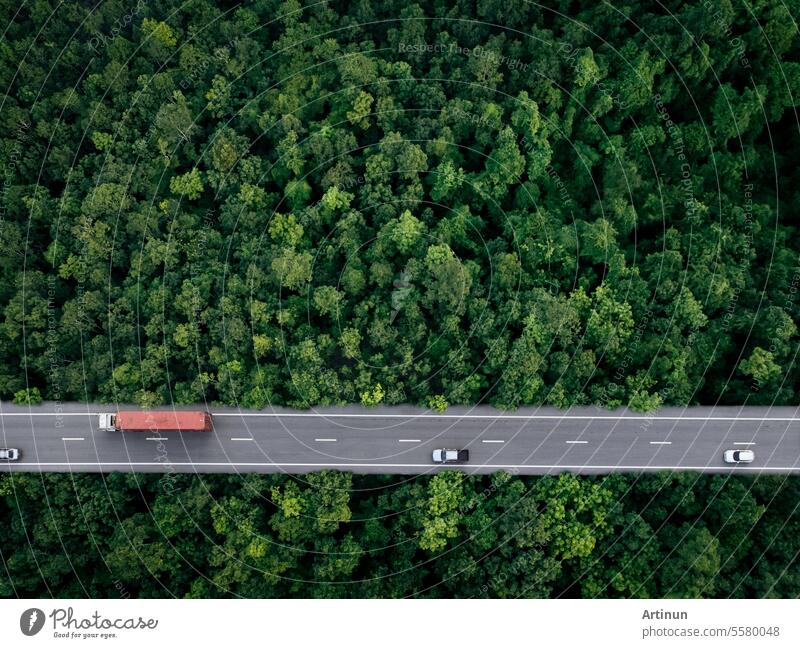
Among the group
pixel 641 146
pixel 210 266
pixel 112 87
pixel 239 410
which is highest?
pixel 112 87

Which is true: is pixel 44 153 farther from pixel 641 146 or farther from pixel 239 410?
pixel 641 146

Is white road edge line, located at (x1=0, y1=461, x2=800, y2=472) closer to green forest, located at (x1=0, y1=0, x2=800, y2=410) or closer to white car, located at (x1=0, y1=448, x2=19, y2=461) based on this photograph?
white car, located at (x1=0, y1=448, x2=19, y2=461)

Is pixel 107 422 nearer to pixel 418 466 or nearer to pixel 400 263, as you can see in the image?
pixel 418 466

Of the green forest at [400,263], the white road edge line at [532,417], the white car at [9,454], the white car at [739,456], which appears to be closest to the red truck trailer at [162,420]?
the green forest at [400,263]

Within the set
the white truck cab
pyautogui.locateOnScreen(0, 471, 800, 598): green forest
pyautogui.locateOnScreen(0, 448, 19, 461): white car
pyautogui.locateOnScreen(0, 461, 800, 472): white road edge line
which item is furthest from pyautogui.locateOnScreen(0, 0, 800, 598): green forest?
pyautogui.locateOnScreen(0, 448, 19, 461): white car

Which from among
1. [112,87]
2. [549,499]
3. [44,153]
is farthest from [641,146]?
[44,153]

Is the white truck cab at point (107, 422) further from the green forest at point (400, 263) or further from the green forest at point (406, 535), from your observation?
the green forest at point (406, 535)
